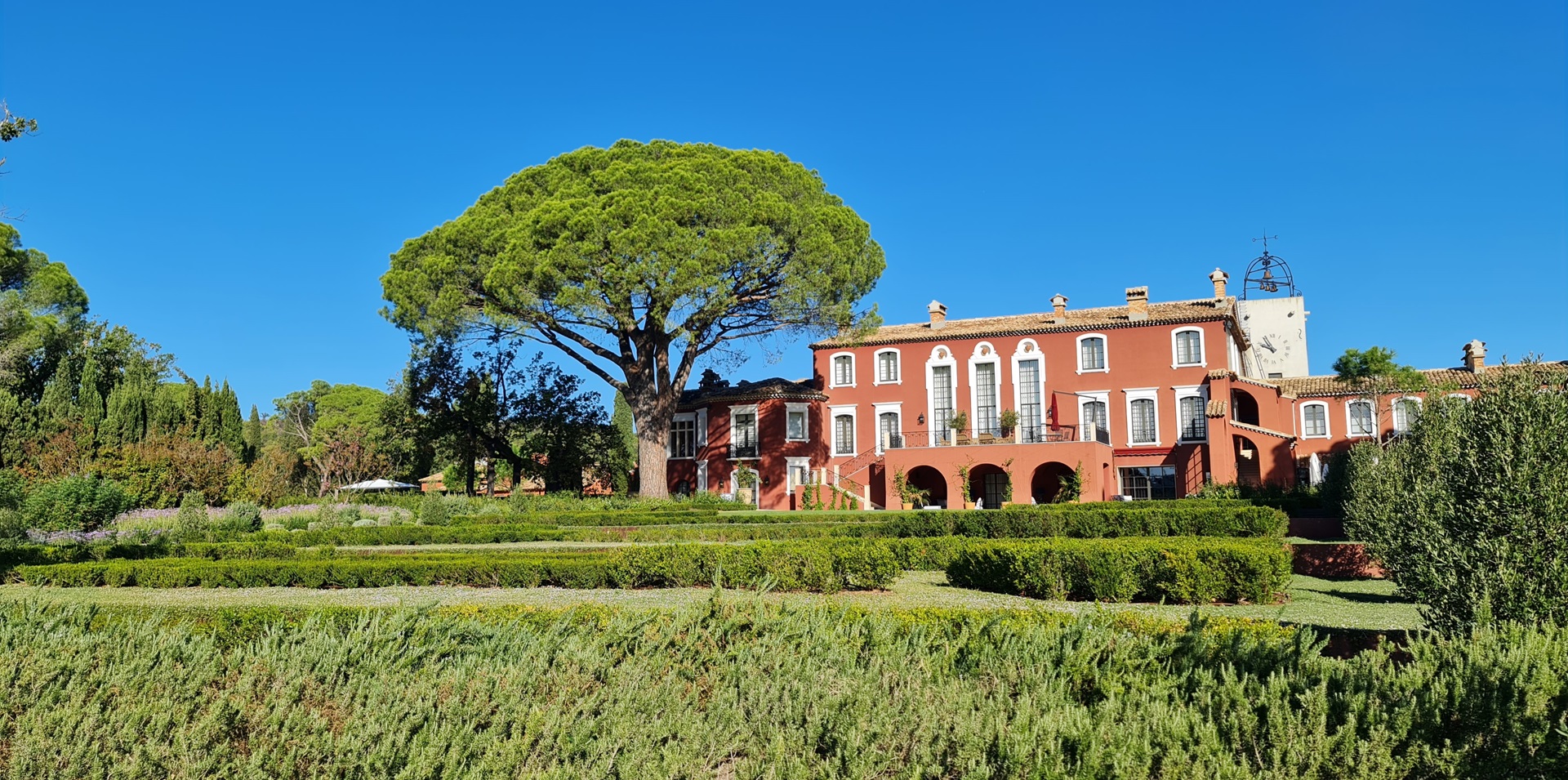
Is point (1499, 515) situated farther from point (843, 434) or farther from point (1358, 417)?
point (1358, 417)

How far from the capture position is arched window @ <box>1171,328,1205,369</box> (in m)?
30.4

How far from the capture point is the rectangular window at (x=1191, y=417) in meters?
30.2

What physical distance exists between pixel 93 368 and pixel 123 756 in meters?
38.2

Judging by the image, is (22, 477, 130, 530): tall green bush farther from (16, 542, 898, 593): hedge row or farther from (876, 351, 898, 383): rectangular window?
(876, 351, 898, 383): rectangular window

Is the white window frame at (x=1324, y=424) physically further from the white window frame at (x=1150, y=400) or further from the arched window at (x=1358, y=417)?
the white window frame at (x=1150, y=400)

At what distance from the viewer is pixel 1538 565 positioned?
5.36 meters

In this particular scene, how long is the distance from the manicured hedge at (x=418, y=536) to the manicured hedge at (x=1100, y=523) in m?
6.75

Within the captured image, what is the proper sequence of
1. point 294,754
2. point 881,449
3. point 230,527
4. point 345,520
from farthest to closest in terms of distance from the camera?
1. point 881,449
2. point 345,520
3. point 230,527
4. point 294,754

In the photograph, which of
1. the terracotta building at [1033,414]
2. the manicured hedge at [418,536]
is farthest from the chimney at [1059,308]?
the manicured hedge at [418,536]

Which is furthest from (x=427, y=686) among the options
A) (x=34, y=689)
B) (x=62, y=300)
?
(x=62, y=300)

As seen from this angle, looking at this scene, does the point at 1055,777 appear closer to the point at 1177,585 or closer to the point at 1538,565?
the point at 1538,565

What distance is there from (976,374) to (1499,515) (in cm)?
2779

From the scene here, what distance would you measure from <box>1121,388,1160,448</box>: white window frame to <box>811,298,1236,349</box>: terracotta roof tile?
2.06 metres

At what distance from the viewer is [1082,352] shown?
31906mm
